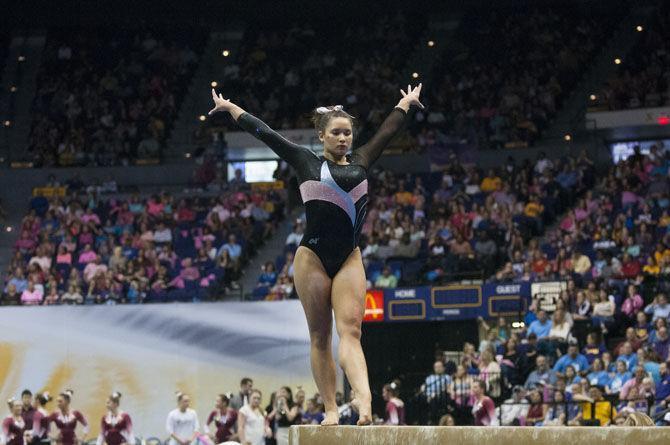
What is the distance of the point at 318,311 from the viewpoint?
22.2ft

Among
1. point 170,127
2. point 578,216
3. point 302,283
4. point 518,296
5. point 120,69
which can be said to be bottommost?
point 302,283

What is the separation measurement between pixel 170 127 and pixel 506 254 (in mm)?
10652

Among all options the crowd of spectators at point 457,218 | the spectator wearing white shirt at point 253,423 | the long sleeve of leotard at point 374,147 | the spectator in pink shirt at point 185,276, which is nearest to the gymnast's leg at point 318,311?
the long sleeve of leotard at point 374,147

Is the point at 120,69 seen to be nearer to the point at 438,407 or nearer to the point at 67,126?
the point at 67,126

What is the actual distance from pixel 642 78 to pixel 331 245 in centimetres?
1944

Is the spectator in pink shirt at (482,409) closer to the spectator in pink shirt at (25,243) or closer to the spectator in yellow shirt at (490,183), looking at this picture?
the spectator in yellow shirt at (490,183)

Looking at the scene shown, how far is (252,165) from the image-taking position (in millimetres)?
27375

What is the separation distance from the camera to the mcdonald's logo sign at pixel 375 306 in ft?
62.6

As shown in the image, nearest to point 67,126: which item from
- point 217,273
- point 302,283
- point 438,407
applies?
point 217,273

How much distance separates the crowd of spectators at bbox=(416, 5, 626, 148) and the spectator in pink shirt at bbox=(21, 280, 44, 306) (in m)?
8.44

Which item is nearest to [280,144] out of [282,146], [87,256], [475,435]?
[282,146]

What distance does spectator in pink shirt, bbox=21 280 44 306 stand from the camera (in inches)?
829

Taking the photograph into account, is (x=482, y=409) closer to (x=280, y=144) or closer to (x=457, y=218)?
(x=457, y=218)

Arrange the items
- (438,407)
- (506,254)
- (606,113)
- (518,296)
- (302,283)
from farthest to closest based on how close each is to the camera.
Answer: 1. (606,113)
2. (506,254)
3. (518,296)
4. (438,407)
5. (302,283)
